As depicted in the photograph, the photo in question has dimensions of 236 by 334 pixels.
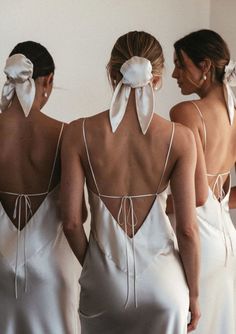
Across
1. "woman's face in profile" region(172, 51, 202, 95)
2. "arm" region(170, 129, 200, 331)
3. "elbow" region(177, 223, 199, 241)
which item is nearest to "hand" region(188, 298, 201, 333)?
"arm" region(170, 129, 200, 331)

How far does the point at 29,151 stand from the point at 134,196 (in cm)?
38

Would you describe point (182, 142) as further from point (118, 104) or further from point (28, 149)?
point (28, 149)

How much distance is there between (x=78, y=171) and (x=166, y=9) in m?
1.94

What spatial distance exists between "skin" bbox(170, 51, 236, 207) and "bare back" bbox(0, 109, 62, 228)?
0.48 m

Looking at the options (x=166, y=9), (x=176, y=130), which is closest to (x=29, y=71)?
(x=176, y=130)

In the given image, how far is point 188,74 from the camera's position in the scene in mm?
2205

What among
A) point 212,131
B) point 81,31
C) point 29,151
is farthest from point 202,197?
point 81,31

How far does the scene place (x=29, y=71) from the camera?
1.90 meters

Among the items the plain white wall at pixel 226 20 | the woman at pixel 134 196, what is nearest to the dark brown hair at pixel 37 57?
the woman at pixel 134 196

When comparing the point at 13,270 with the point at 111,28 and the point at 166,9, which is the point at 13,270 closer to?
the point at 111,28

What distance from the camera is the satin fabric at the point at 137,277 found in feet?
5.67

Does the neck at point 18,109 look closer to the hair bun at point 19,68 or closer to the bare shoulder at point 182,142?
the hair bun at point 19,68

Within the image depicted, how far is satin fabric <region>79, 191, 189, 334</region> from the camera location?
1729 millimetres

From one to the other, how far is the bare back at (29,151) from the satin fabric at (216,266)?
58 centimetres
